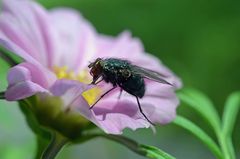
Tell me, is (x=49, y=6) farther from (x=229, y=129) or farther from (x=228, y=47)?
(x=229, y=129)

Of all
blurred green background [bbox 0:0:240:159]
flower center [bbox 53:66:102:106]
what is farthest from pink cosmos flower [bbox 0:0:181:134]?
blurred green background [bbox 0:0:240:159]

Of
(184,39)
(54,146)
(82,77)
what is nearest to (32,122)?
(54,146)

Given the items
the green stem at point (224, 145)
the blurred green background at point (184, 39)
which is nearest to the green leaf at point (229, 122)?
the green stem at point (224, 145)

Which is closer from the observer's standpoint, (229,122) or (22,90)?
(22,90)

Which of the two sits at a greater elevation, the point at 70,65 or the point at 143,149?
the point at 70,65

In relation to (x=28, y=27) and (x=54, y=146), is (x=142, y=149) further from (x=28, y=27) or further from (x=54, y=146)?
(x=28, y=27)

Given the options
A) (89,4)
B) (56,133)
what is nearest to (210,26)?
(89,4)

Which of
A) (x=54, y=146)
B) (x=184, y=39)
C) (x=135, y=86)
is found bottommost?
(x=54, y=146)
